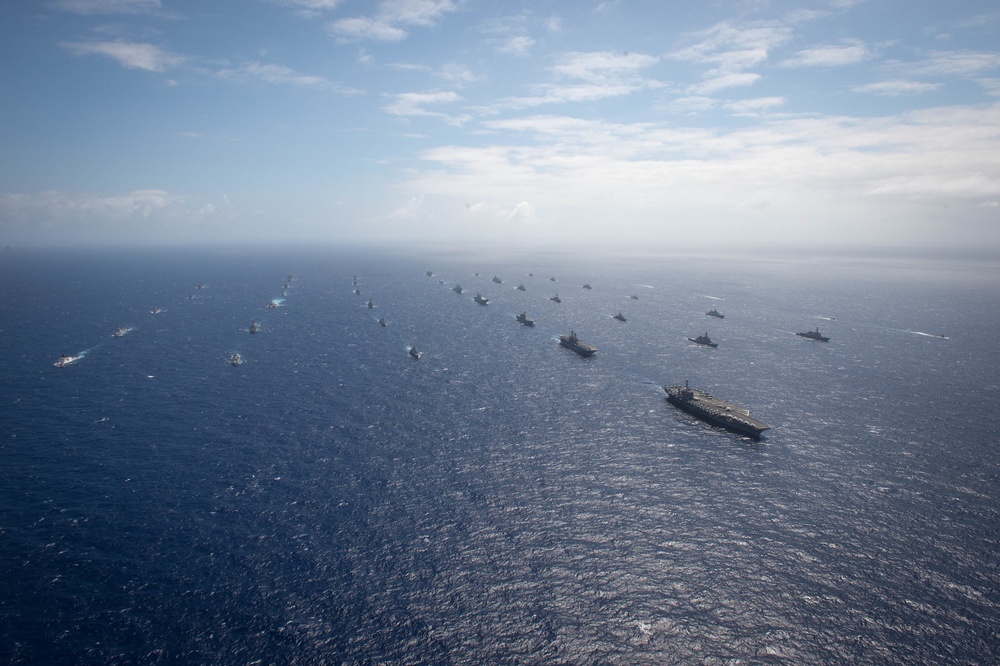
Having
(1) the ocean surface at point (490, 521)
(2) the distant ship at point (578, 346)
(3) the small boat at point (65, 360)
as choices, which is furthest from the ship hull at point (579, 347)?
(3) the small boat at point (65, 360)

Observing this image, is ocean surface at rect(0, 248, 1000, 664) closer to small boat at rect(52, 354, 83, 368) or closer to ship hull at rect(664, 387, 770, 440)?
ship hull at rect(664, 387, 770, 440)

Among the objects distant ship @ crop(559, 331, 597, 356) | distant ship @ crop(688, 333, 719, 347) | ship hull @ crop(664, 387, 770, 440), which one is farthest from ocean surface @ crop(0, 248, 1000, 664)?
distant ship @ crop(688, 333, 719, 347)

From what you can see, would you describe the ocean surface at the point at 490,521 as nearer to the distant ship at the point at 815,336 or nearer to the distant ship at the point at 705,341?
the distant ship at the point at 705,341

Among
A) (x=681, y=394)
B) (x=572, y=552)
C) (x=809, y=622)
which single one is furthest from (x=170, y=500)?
(x=681, y=394)

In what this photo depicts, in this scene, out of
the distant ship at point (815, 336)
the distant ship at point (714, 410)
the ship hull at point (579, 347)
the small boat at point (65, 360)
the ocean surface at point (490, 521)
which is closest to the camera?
the ocean surface at point (490, 521)

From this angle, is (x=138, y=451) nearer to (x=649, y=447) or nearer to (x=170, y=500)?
(x=170, y=500)

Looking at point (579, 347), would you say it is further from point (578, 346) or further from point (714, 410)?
point (714, 410)

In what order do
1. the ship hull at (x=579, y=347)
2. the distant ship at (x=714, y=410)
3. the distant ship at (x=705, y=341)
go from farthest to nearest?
the distant ship at (x=705, y=341), the ship hull at (x=579, y=347), the distant ship at (x=714, y=410)
